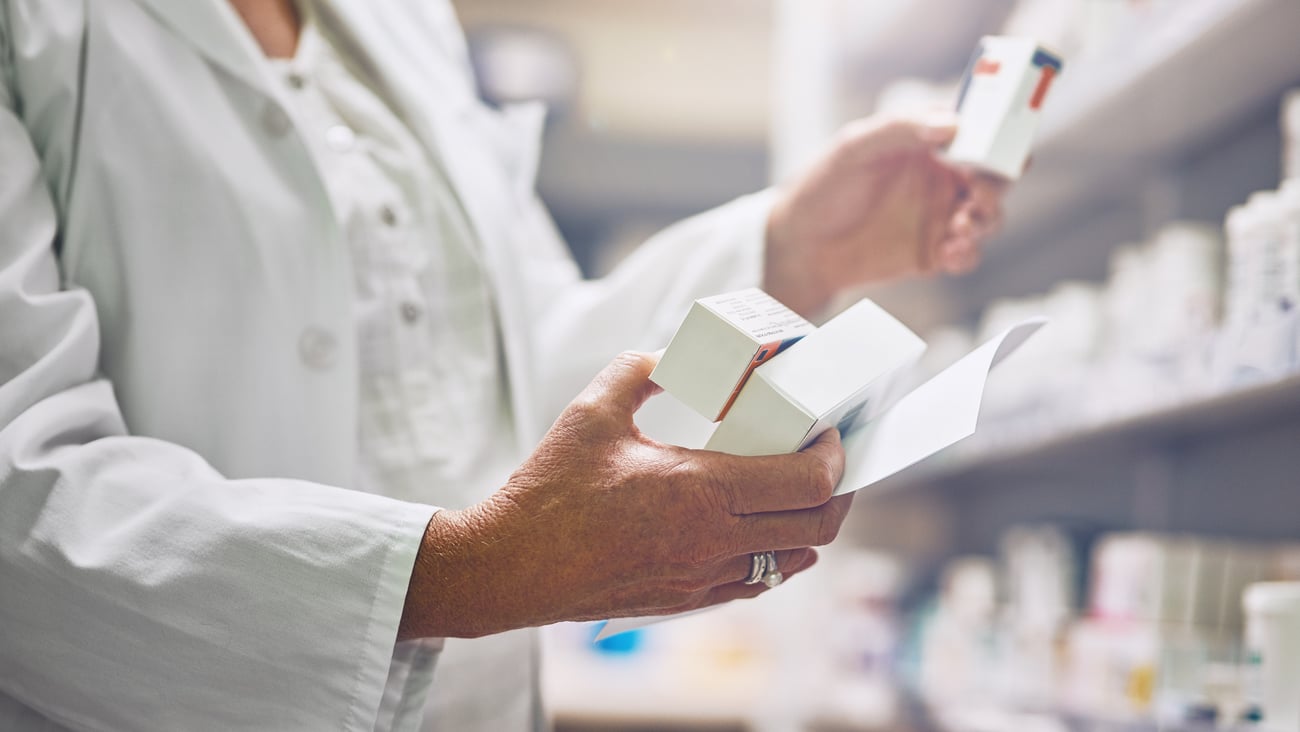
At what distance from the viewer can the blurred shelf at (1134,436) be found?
112 cm

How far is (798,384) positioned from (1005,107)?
46 centimetres

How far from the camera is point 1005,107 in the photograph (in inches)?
35.4

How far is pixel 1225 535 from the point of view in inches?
58.5

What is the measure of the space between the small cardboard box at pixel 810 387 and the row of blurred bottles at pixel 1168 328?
0.49m

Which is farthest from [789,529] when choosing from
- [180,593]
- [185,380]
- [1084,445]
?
[1084,445]

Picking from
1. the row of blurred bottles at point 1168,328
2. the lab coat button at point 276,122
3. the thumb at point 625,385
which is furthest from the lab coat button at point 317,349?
the row of blurred bottles at point 1168,328

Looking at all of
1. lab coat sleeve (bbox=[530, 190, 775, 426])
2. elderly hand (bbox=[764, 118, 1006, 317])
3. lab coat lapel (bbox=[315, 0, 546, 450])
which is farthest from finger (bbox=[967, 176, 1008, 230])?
lab coat lapel (bbox=[315, 0, 546, 450])

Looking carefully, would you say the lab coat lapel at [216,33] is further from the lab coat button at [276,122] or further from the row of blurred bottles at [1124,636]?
the row of blurred bottles at [1124,636]

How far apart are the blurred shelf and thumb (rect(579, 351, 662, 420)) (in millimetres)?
628

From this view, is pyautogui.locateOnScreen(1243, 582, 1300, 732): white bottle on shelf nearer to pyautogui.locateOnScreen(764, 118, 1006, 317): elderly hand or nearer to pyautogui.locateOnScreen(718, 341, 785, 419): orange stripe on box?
pyautogui.locateOnScreen(764, 118, 1006, 317): elderly hand

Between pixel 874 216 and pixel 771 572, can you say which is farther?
pixel 874 216

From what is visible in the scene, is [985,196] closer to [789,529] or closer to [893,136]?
[893,136]

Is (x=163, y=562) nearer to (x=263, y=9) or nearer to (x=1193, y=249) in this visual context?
(x=263, y=9)

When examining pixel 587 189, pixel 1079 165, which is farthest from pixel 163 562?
pixel 587 189
